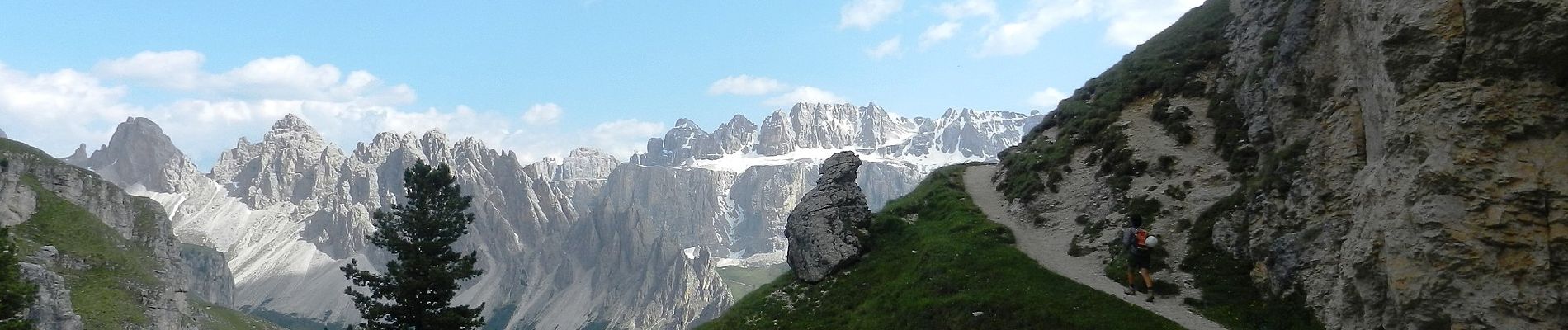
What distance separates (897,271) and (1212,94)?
24834 mm

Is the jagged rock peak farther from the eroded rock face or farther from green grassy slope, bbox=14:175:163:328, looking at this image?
green grassy slope, bbox=14:175:163:328

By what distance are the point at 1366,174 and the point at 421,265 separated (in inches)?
1542

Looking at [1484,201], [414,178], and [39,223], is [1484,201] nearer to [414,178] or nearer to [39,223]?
[414,178]

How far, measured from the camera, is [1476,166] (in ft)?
46.6

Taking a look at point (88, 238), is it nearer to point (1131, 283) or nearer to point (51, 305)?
point (51, 305)

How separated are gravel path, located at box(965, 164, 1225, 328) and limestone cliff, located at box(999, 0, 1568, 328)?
112cm

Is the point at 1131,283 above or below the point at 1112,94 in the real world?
below

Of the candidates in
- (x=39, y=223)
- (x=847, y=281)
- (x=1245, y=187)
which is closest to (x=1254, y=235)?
(x=1245, y=187)

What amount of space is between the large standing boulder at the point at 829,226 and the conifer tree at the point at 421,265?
18.8 meters

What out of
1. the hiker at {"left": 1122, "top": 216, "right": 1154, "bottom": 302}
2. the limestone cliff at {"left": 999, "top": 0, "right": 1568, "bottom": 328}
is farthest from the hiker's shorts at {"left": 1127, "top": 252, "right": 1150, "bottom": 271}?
the limestone cliff at {"left": 999, "top": 0, "right": 1568, "bottom": 328}

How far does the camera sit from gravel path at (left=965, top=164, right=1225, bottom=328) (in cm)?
2700

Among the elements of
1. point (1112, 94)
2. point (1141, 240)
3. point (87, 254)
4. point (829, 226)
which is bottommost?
point (1141, 240)

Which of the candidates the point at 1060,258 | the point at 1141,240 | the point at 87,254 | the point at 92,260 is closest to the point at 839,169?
the point at 1060,258

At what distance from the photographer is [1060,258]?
125ft
